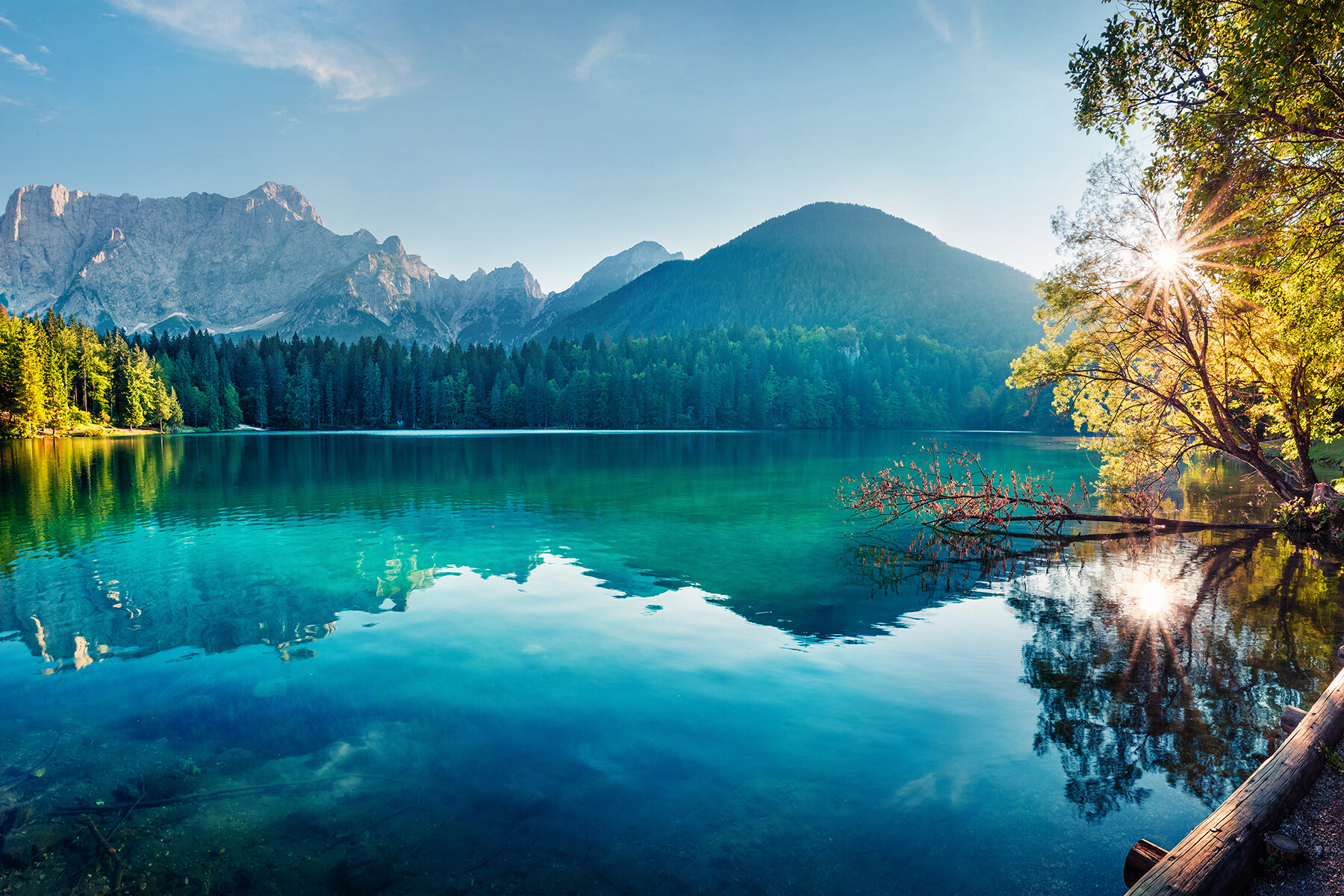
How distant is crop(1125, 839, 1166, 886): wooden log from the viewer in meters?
5.32

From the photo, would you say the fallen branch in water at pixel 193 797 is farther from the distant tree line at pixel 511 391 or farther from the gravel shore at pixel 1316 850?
the distant tree line at pixel 511 391

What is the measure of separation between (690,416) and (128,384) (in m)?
125

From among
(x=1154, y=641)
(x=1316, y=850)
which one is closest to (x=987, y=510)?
(x=1154, y=641)

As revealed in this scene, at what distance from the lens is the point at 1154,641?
1264 cm

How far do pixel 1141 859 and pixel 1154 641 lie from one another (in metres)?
9.04

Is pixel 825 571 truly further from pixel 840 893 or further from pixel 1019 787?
pixel 840 893

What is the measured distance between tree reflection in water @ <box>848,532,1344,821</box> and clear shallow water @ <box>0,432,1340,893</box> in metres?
0.07

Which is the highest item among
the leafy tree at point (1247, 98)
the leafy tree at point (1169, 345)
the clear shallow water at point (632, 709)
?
the leafy tree at point (1247, 98)

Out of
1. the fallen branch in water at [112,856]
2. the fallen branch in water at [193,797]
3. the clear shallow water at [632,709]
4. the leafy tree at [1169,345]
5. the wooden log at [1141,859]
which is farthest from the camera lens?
the leafy tree at [1169,345]

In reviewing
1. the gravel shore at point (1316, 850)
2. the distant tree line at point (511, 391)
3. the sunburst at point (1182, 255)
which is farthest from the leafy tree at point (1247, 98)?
the distant tree line at point (511, 391)

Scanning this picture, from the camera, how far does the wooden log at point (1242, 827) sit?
4508 millimetres

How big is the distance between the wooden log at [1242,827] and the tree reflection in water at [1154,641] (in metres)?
1.59

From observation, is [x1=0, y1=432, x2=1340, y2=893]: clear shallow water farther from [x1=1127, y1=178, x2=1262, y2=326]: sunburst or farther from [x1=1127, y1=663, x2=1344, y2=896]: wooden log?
[x1=1127, y1=178, x2=1262, y2=326]: sunburst

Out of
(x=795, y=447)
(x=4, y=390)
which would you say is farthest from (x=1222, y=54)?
(x=4, y=390)
